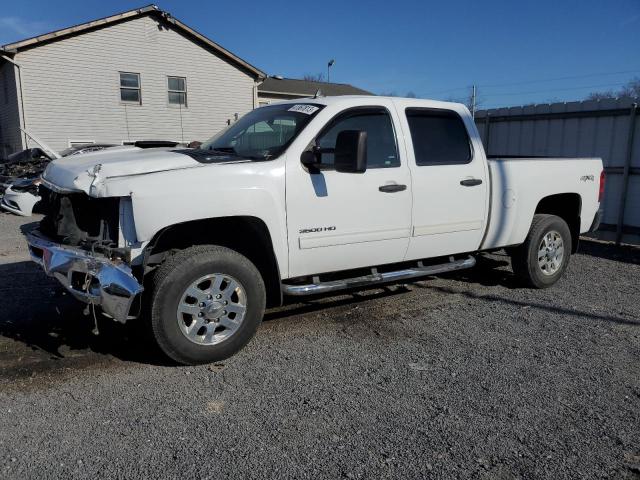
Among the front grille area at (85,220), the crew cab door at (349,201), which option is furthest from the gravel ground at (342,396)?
the front grille area at (85,220)

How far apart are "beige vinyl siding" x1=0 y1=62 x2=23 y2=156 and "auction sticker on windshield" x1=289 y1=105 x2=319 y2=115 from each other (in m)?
17.8

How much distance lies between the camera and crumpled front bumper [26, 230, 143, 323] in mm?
3539

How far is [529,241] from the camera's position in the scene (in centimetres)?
597

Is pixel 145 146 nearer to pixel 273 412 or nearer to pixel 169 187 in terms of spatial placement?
pixel 169 187

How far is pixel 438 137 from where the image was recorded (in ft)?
17.2

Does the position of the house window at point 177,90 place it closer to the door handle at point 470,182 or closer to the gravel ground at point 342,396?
the gravel ground at point 342,396

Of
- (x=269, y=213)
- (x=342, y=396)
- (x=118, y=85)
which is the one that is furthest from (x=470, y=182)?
(x=118, y=85)

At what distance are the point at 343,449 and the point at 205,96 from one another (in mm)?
21404

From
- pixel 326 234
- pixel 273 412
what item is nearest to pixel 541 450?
pixel 273 412

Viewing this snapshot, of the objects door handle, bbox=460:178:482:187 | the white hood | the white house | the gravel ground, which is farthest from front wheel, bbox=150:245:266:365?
the white house

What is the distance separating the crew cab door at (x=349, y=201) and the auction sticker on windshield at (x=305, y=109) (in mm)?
116

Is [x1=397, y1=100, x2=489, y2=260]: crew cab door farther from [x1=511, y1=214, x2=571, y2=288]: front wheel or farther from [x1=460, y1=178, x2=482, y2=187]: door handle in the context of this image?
[x1=511, y1=214, x2=571, y2=288]: front wheel

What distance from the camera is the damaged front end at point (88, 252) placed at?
11.7 feet

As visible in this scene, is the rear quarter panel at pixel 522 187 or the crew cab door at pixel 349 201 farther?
the rear quarter panel at pixel 522 187
